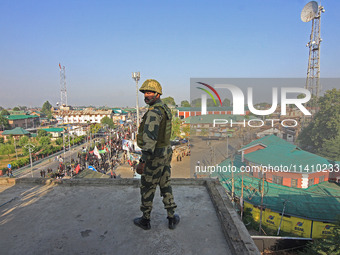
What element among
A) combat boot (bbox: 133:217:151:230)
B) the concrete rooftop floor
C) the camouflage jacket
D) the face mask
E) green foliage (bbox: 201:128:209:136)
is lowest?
green foliage (bbox: 201:128:209:136)

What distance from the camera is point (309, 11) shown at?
2227 centimetres

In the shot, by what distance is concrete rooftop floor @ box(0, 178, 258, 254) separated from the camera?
7.90 ft

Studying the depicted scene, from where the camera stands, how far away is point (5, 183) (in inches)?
190

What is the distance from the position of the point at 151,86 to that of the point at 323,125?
23.5 m

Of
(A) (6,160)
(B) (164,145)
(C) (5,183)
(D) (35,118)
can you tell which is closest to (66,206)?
(B) (164,145)

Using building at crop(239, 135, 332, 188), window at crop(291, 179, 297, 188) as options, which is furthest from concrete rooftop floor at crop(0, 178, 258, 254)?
window at crop(291, 179, 297, 188)

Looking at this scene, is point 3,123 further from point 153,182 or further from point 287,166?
point 153,182

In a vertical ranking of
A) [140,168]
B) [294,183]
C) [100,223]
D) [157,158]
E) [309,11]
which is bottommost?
[294,183]

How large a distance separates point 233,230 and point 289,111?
56.9 feet

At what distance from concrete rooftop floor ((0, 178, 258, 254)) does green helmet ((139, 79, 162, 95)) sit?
185 cm

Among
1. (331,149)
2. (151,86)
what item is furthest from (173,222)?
(331,149)

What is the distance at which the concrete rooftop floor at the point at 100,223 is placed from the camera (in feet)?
7.90

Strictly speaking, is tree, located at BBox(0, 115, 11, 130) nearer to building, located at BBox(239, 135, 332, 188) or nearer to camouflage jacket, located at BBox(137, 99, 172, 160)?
building, located at BBox(239, 135, 332, 188)

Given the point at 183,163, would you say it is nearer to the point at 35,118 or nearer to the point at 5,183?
the point at 5,183
